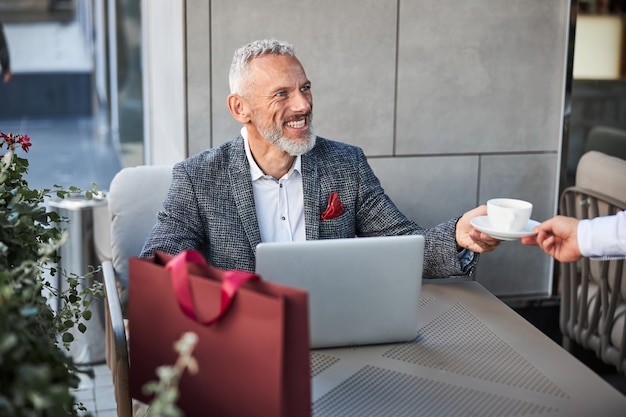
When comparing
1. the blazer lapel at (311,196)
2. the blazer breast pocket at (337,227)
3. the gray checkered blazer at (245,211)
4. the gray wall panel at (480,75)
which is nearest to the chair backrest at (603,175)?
the gray wall panel at (480,75)

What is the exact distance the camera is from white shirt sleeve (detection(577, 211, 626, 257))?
2289mm

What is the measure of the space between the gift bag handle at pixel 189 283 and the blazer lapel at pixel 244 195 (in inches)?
36.7

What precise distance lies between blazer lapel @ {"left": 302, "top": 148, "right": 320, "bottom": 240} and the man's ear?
0.22 meters

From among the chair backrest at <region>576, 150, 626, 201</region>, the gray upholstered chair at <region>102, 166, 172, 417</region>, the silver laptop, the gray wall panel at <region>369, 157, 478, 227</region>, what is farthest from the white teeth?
the chair backrest at <region>576, 150, 626, 201</region>

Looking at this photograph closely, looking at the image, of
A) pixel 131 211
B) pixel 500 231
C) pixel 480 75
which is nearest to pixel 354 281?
pixel 500 231

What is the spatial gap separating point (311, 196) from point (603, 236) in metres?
0.90

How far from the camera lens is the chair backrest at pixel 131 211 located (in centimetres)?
290

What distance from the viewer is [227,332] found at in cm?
161

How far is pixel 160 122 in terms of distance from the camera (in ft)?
14.0

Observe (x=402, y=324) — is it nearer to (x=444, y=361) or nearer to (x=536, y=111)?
(x=444, y=361)

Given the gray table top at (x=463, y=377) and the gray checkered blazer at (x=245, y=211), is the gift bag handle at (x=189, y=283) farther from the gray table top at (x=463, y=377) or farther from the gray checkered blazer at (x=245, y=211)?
the gray checkered blazer at (x=245, y=211)

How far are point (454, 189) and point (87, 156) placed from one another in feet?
15.2

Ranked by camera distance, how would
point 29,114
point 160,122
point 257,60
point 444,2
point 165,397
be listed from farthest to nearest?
point 29,114, point 160,122, point 444,2, point 257,60, point 165,397

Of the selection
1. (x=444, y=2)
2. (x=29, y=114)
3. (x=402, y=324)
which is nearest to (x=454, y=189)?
(x=444, y=2)
